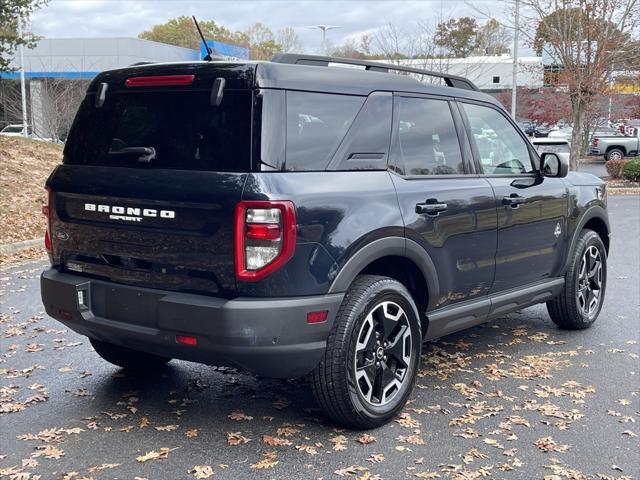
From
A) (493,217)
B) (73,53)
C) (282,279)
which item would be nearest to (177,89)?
(282,279)

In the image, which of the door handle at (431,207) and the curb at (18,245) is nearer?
the door handle at (431,207)

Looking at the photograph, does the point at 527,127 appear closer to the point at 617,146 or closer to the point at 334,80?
the point at 617,146

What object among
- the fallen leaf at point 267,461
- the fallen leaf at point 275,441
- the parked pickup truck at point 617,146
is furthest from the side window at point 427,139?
the parked pickup truck at point 617,146

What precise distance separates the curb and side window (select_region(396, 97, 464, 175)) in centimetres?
767

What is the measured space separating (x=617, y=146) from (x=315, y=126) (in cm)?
3222

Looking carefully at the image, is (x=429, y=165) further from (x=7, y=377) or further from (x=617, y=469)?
(x=7, y=377)

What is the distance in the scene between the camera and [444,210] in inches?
187

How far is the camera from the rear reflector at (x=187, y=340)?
3.85m

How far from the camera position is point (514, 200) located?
5441 millimetres

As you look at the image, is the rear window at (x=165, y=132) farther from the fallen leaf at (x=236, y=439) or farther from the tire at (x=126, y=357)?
the fallen leaf at (x=236, y=439)

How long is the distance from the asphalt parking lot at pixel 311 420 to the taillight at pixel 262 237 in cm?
101

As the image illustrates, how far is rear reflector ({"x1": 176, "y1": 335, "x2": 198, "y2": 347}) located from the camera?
3.85 m

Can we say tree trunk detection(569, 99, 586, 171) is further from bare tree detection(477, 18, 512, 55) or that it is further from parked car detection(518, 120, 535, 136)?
parked car detection(518, 120, 535, 136)

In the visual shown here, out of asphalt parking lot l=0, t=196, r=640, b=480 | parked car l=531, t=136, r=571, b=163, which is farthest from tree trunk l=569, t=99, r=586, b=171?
asphalt parking lot l=0, t=196, r=640, b=480
